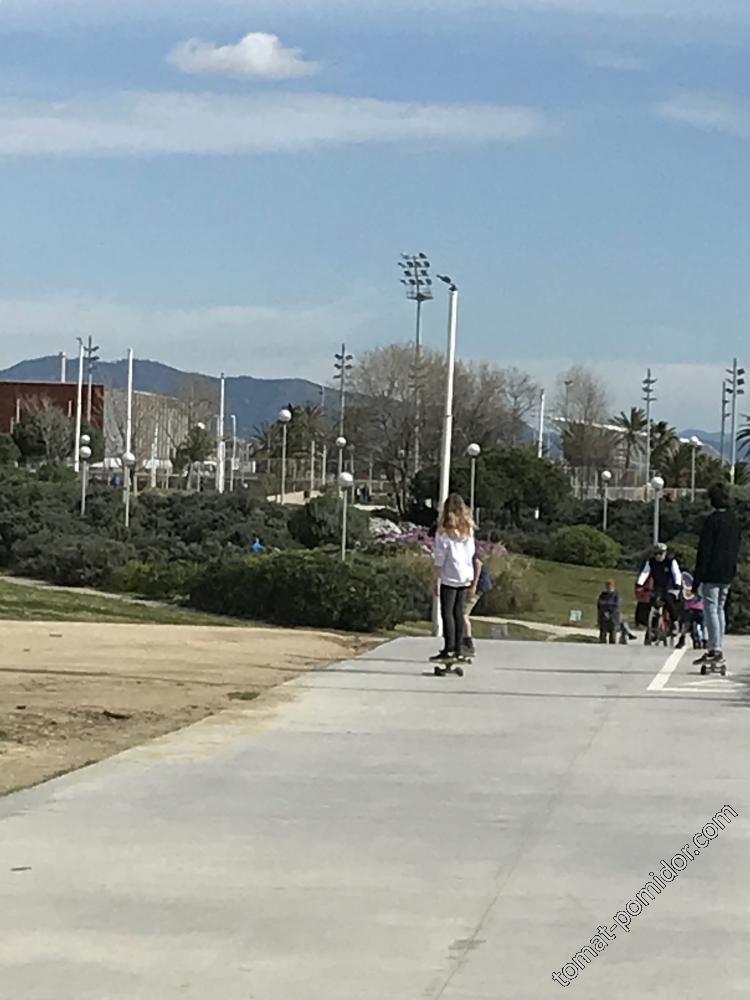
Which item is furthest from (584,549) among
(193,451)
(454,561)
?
(454,561)

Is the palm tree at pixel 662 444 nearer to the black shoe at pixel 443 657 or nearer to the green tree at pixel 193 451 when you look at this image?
the green tree at pixel 193 451

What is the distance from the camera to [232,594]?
31625 millimetres

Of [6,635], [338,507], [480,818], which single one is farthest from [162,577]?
[480,818]

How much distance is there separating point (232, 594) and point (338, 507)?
65.8 ft

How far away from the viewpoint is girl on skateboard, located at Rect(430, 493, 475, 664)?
51.2 ft

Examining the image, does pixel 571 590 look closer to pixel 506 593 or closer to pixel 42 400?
pixel 506 593

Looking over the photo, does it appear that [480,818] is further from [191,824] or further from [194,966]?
[194,966]

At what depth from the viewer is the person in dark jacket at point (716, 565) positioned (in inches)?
618

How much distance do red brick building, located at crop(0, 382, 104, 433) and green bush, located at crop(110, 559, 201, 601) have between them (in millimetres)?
59239

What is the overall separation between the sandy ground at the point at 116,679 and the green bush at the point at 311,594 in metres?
5.64

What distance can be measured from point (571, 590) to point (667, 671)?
36.8 metres

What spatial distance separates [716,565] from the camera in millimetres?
15703

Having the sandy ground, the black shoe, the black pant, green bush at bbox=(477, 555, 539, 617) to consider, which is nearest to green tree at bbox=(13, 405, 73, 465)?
green bush at bbox=(477, 555, 539, 617)

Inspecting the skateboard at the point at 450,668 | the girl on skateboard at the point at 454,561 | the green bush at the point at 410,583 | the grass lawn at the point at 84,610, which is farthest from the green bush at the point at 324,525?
the skateboard at the point at 450,668
